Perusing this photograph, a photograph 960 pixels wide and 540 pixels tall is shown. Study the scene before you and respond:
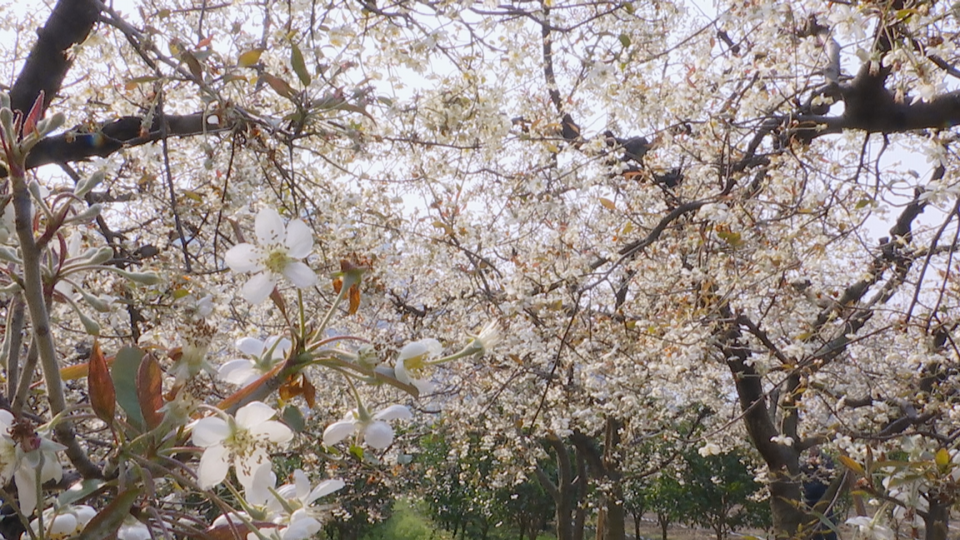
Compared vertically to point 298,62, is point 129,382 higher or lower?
lower

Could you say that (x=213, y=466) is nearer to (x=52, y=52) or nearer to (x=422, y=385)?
(x=422, y=385)

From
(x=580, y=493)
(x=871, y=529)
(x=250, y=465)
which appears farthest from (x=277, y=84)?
(x=580, y=493)

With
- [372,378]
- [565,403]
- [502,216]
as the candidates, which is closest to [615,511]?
[565,403]

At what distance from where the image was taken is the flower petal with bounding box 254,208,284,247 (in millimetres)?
711

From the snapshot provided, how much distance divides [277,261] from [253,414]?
19 cm

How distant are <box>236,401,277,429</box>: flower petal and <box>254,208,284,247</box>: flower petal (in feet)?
0.63

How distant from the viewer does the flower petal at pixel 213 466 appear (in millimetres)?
574

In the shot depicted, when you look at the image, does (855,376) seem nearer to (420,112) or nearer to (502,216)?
(502,216)

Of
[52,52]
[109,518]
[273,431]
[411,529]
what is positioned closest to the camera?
[109,518]

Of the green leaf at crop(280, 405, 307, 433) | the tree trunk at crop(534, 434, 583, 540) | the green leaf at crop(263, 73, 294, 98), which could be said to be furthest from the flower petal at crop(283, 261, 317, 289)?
the tree trunk at crop(534, 434, 583, 540)

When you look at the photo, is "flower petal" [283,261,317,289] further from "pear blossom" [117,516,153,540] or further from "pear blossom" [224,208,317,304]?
"pear blossom" [117,516,153,540]

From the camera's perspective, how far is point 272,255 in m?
0.72

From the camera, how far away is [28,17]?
4309 mm

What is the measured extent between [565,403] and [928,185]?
4.18 metres
